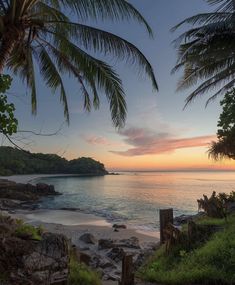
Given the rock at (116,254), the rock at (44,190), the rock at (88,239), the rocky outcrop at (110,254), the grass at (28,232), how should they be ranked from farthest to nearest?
1. the rock at (44,190)
2. the rock at (88,239)
3. the rock at (116,254)
4. the rocky outcrop at (110,254)
5. the grass at (28,232)

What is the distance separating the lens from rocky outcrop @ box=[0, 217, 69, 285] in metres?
6.09

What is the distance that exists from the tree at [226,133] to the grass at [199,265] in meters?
7.96

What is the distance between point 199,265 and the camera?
8.59 m

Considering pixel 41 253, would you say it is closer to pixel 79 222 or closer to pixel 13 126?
pixel 13 126

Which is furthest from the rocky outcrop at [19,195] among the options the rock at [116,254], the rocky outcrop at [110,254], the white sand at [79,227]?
the rock at [116,254]

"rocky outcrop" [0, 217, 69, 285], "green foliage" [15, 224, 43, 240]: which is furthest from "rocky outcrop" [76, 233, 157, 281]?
"rocky outcrop" [0, 217, 69, 285]

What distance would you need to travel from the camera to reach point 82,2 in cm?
863

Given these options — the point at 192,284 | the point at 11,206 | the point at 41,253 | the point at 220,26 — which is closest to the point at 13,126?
the point at 41,253

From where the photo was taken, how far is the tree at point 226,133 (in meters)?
17.1

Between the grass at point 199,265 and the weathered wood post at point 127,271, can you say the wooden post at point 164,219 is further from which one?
the weathered wood post at point 127,271

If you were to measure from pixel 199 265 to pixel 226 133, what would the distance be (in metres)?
11.3

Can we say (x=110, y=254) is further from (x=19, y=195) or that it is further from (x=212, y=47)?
(x=19, y=195)

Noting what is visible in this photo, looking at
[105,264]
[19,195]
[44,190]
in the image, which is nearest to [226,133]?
[105,264]

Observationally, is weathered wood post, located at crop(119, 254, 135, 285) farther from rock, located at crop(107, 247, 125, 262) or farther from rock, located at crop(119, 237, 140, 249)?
rock, located at crop(119, 237, 140, 249)
